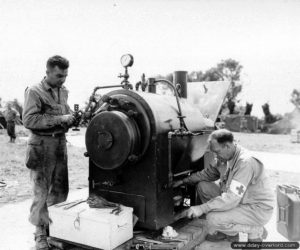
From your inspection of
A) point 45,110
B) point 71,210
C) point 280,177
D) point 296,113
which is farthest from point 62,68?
point 296,113

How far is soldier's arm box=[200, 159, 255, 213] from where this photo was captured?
3.13m

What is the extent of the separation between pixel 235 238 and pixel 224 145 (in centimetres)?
108

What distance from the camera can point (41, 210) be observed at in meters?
3.44

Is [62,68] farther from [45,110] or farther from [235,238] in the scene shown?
[235,238]

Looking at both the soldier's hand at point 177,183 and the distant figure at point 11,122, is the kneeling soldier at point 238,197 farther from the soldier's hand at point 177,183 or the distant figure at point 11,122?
the distant figure at point 11,122

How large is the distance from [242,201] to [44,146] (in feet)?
6.93

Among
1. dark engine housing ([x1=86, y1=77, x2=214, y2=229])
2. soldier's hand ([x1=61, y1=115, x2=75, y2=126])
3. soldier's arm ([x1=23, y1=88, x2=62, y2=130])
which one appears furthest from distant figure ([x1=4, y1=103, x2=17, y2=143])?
dark engine housing ([x1=86, y1=77, x2=214, y2=229])

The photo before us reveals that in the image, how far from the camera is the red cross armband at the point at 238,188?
312 cm

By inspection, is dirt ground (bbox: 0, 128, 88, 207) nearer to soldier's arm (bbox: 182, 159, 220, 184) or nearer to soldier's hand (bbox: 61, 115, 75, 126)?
soldier's hand (bbox: 61, 115, 75, 126)

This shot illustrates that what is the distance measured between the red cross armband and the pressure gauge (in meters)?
1.61

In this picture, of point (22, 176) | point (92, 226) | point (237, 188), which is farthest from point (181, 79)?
point (22, 176)

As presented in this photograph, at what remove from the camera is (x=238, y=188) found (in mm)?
3137

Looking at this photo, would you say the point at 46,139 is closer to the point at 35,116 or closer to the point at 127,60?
the point at 35,116

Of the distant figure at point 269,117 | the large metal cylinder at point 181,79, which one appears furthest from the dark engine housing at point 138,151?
the distant figure at point 269,117
